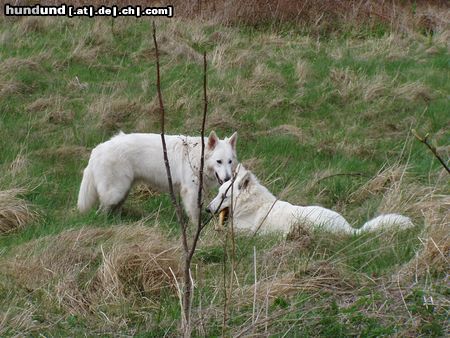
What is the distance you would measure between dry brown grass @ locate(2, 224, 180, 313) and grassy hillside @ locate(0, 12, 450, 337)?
14mm

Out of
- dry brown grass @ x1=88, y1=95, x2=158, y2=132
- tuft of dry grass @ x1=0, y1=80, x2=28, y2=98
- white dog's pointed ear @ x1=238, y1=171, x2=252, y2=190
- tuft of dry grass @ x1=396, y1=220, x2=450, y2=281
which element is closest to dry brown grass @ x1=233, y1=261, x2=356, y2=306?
tuft of dry grass @ x1=396, y1=220, x2=450, y2=281

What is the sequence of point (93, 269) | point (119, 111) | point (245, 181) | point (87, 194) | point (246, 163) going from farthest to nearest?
point (119, 111) → point (246, 163) → point (87, 194) → point (245, 181) → point (93, 269)

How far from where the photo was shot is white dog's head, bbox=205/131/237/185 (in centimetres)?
782

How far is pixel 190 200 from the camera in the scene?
312 inches

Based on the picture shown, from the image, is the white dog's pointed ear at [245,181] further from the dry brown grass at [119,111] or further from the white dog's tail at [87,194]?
the dry brown grass at [119,111]

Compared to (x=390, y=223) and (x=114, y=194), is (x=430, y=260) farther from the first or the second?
(x=114, y=194)

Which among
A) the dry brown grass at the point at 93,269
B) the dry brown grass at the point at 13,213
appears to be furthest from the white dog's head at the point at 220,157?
the dry brown grass at the point at 93,269

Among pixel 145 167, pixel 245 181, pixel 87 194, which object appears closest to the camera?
pixel 245 181

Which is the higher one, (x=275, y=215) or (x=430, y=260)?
(x=430, y=260)

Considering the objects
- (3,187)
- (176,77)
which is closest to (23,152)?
(3,187)

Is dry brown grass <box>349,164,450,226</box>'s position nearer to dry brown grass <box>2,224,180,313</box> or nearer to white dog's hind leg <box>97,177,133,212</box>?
dry brown grass <box>2,224,180,313</box>

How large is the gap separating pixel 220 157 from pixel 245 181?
62 centimetres

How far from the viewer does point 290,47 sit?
12750 mm

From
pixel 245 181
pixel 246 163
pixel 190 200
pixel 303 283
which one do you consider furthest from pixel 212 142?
pixel 303 283
